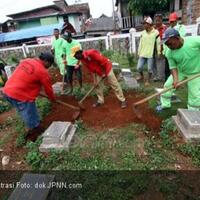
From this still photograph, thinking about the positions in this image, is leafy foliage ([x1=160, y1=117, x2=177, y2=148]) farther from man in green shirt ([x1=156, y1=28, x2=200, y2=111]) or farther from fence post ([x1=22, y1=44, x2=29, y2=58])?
fence post ([x1=22, y1=44, x2=29, y2=58])

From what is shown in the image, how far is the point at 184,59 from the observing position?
3.94 meters

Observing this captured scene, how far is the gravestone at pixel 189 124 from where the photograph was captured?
3.54 metres

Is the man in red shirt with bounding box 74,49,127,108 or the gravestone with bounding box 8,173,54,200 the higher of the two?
the man in red shirt with bounding box 74,49,127,108

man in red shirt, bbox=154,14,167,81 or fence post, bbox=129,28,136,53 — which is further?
fence post, bbox=129,28,136,53

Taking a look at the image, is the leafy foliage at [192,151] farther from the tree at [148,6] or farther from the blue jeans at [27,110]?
the tree at [148,6]

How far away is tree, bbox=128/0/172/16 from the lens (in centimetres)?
1816

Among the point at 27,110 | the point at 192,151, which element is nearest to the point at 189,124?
the point at 192,151

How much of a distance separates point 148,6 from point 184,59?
16.1 metres

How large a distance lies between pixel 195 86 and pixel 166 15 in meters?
17.2

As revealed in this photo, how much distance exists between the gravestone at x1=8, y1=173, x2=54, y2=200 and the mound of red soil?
1689 mm

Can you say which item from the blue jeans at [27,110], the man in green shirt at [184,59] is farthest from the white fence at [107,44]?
the blue jeans at [27,110]

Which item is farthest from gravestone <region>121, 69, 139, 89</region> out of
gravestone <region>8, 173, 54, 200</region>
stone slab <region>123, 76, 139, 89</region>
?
gravestone <region>8, 173, 54, 200</region>

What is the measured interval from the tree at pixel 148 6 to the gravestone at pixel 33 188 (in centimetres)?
1769

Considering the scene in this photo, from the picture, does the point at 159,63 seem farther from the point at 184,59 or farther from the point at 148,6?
the point at 148,6
